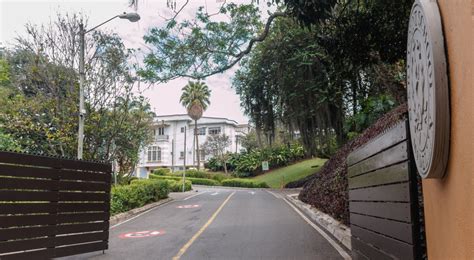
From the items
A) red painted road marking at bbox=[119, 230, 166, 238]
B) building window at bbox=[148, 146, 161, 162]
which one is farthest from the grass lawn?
red painted road marking at bbox=[119, 230, 166, 238]

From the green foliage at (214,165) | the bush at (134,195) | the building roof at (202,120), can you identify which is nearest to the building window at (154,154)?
the building roof at (202,120)

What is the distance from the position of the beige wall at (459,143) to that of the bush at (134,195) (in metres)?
14.0

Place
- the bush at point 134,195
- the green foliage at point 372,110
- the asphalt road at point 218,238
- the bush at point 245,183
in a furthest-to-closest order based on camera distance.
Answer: the bush at point 245,183 → the green foliage at point 372,110 → the bush at point 134,195 → the asphalt road at point 218,238

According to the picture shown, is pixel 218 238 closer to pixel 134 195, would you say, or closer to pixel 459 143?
pixel 459 143

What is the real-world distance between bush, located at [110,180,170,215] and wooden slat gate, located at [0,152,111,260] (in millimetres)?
7276

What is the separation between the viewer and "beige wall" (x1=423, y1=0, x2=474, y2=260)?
2379mm

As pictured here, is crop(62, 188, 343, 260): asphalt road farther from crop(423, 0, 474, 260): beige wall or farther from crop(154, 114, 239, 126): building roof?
crop(154, 114, 239, 126): building roof

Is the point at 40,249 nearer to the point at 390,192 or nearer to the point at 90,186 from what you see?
the point at 90,186

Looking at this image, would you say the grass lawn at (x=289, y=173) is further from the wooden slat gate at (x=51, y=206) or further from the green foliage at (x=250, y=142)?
the wooden slat gate at (x=51, y=206)

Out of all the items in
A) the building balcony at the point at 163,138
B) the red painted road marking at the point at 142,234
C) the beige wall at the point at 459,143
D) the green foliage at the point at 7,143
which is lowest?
the red painted road marking at the point at 142,234

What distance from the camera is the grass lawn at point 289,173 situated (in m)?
44.5

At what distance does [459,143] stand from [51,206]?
6558mm

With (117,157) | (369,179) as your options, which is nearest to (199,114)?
(117,157)

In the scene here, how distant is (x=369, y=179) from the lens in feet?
18.0
